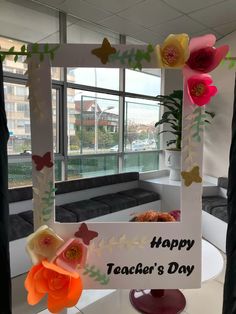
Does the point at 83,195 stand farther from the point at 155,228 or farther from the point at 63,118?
the point at 155,228

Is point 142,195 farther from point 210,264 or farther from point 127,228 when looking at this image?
point 127,228

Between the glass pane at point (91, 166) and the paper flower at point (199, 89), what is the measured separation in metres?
2.99

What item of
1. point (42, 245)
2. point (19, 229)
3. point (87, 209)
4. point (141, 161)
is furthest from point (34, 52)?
point (141, 161)

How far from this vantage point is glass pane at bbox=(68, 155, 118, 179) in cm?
368

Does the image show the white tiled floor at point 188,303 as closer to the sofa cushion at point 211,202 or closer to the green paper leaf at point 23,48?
the green paper leaf at point 23,48

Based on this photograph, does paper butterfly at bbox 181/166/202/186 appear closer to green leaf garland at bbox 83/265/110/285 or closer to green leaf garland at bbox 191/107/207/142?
green leaf garland at bbox 191/107/207/142

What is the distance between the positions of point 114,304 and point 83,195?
7.52 feet

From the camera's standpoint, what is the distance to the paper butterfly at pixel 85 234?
0.76 m

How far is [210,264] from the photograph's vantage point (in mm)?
1596

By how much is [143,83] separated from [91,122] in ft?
4.72

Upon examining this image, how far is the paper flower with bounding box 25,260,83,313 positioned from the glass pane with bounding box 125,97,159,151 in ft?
12.7

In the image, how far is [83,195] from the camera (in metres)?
3.35

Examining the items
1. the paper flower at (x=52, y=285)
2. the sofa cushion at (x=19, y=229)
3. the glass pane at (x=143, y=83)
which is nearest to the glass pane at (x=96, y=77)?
the glass pane at (x=143, y=83)

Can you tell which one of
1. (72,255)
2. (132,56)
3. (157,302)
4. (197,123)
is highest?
(132,56)
